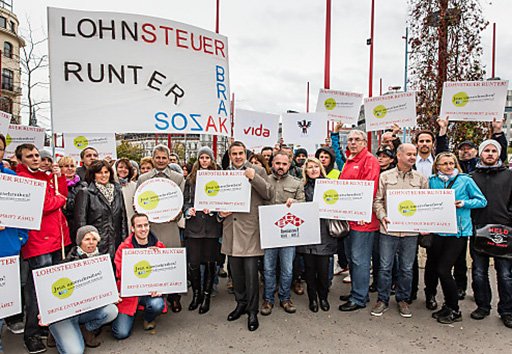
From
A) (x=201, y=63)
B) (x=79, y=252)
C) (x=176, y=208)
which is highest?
(x=201, y=63)

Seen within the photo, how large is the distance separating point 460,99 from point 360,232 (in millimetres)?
3159

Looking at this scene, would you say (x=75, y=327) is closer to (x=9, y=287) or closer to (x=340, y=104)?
(x=9, y=287)

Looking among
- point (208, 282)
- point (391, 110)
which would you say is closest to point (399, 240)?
point (208, 282)

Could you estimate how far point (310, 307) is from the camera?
4.74 metres

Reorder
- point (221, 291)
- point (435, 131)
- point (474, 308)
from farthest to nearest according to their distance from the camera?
point (435, 131) → point (221, 291) → point (474, 308)

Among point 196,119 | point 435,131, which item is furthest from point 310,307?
point 435,131

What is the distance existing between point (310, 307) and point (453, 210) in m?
2.05

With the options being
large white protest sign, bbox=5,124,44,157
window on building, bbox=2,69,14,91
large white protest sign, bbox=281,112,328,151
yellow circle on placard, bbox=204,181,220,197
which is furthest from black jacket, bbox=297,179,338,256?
window on building, bbox=2,69,14,91

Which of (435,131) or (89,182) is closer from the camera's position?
(89,182)

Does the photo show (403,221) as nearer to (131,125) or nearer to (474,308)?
(474,308)

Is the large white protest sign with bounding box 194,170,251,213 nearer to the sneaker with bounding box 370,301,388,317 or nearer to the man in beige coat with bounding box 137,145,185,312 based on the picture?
the man in beige coat with bounding box 137,145,185,312

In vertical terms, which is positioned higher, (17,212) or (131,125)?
(131,125)

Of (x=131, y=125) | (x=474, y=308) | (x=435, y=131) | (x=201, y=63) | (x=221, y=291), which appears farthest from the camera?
(x=435, y=131)

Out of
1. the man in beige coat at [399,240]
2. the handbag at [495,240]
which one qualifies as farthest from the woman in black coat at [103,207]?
the handbag at [495,240]
